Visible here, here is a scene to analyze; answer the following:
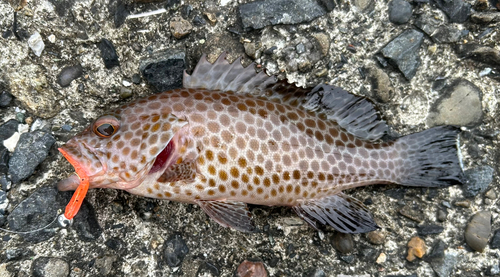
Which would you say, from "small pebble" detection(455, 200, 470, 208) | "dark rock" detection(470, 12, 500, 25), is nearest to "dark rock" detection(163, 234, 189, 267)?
"small pebble" detection(455, 200, 470, 208)

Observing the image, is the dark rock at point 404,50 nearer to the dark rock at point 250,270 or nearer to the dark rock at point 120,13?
the dark rock at point 250,270

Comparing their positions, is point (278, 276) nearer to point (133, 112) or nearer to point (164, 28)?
point (133, 112)

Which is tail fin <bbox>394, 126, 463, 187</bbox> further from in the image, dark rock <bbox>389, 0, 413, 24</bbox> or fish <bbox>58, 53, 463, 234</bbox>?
dark rock <bbox>389, 0, 413, 24</bbox>

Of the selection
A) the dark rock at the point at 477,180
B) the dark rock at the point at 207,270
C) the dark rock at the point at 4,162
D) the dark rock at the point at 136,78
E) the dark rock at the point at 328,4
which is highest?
the dark rock at the point at 328,4

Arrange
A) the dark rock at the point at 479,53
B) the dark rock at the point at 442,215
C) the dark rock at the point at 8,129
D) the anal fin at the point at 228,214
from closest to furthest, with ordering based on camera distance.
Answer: the anal fin at the point at 228,214 < the dark rock at the point at 8,129 < the dark rock at the point at 442,215 < the dark rock at the point at 479,53

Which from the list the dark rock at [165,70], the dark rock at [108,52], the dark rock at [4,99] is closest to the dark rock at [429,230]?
the dark rock at [165,70]

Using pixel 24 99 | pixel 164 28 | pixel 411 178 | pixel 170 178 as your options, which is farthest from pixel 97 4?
pixel 411 178

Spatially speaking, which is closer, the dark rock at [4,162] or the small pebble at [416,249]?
the dark rock at [4,162]

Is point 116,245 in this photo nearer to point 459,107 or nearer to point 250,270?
point 250,270
